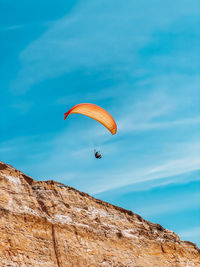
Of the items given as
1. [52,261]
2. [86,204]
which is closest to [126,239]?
[86,204]

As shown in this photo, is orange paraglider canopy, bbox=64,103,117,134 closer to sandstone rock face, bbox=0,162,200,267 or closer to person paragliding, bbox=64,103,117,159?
person paragliding, bbox=64,103,117,159

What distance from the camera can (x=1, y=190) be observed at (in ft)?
95.1

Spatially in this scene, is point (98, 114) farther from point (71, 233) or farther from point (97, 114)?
point (71, 233)

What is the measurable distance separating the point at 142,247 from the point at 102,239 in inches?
173

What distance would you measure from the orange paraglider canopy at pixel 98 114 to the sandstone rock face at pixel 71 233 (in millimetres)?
6542

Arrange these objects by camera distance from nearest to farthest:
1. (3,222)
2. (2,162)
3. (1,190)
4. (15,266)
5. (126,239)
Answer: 1. (15,266)
2. (3,222)
3. (1,190)
4. (2,162)
5. (126,239)

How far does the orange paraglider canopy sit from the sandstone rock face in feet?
21.5

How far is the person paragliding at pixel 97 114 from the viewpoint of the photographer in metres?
29.8

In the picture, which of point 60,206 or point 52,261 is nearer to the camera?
point 52,261

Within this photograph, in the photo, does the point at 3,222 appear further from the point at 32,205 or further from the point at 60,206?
the point at 60,206

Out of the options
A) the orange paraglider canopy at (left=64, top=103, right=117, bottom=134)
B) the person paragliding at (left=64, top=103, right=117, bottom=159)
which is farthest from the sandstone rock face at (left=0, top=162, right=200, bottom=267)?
the orange paraglider canopy at (left=64, top=103, right=117, bottom=134)

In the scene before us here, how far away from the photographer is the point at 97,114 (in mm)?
30891

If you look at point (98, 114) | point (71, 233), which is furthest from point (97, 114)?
point (71, 233)

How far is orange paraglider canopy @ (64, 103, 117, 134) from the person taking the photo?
2980cm
